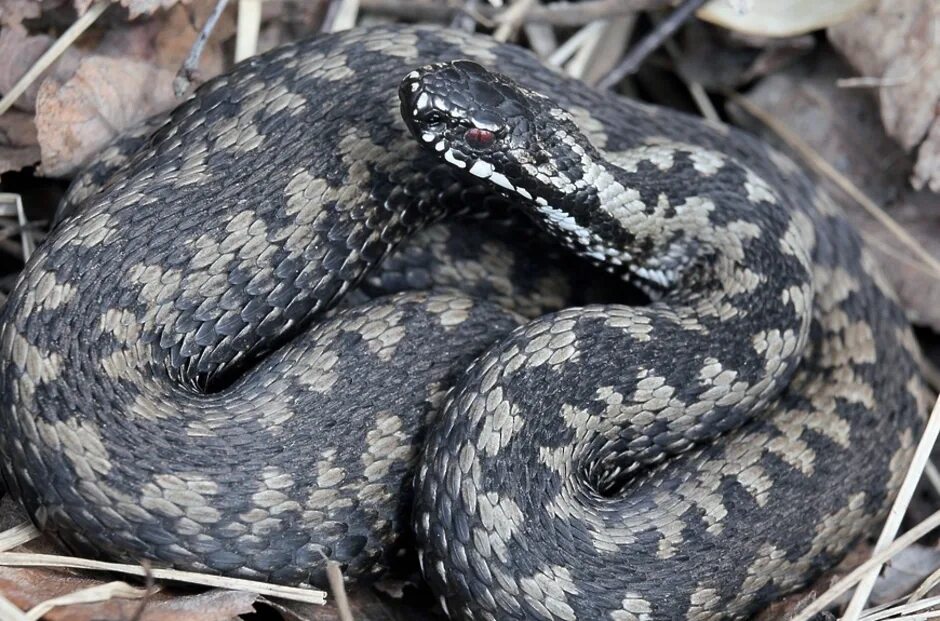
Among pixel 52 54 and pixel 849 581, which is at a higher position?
pixel 52 54

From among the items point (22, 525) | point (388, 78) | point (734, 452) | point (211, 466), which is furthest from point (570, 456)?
point (22, 525)

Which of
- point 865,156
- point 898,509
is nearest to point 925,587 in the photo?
point 898,509

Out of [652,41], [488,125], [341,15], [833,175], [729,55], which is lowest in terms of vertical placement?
[833,175]

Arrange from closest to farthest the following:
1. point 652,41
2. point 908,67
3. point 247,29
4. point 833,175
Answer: point 247,29, point 908,67, point 652,41, point 833,175

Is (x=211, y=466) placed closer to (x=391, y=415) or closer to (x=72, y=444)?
(x=72, y=444)

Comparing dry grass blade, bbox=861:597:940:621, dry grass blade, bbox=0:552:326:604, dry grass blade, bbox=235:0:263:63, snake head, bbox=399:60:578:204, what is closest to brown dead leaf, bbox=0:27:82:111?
dry grass blade, bbox=235:0:263:63

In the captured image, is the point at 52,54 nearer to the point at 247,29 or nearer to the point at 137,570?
the point at 247,29

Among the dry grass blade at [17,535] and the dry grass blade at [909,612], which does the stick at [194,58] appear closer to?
the dry grass blade at [17,535]

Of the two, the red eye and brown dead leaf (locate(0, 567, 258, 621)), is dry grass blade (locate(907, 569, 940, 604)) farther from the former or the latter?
brown dead leaf (locate(0, 567, 258, 621))
